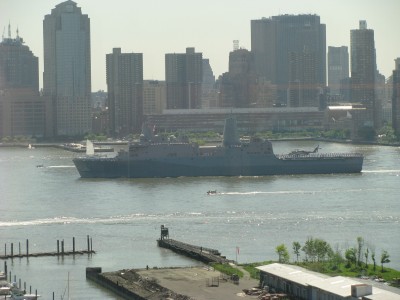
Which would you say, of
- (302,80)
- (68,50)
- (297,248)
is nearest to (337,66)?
(302,80)

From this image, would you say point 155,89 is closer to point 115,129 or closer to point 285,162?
point 115,129

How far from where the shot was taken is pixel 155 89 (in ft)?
267

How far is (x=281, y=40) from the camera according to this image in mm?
96625

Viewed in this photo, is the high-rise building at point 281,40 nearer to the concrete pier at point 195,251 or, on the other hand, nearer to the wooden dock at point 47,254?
the concrete pier at point 195,251

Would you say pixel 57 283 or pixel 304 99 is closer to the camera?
pixel 57 283

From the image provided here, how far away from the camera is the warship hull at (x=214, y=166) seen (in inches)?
1522

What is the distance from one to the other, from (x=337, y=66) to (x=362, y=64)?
2122cm

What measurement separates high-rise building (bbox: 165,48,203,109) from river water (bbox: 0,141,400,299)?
145 ft

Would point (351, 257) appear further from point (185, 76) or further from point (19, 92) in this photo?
point (185, 76)

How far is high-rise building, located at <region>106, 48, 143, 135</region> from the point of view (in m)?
77.7

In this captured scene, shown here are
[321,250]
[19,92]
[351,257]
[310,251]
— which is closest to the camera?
[351,257]

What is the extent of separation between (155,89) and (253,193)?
49458mm

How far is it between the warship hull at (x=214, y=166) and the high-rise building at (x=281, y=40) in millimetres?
54975

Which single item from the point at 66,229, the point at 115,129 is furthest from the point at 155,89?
the point at 66,229
